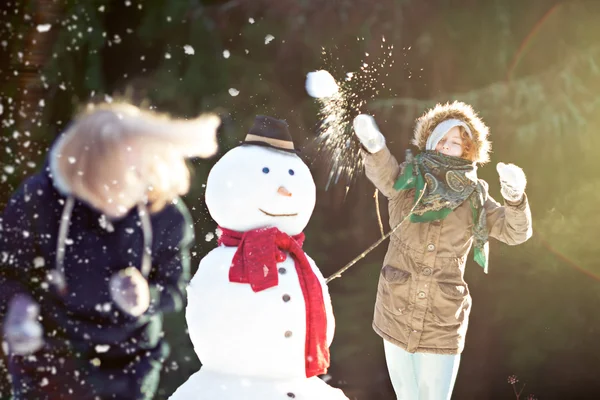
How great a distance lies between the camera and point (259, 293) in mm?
2107

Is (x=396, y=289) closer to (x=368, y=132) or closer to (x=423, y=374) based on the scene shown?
(x=423, y=374)

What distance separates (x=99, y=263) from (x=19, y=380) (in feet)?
1.89

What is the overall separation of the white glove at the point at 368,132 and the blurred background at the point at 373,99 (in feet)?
2.66

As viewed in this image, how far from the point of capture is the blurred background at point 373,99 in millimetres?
3141

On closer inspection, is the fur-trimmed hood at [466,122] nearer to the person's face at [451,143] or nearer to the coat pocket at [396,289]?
the person's face at [451,143]

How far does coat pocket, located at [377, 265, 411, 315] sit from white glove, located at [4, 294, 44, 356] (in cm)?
134

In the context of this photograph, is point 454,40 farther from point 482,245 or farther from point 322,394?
point 322,394

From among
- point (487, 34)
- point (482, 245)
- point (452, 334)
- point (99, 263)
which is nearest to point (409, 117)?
point (487, 34)

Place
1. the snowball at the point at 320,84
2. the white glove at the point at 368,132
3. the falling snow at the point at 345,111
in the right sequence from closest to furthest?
1. the white glove at the point at 368,132
2. the snowball at the point at 320,84
3. the falling snow at the point at 345,111

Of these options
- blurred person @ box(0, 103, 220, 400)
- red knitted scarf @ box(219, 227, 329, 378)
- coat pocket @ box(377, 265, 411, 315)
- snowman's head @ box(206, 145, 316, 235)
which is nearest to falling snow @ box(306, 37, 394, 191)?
coat pocket @ box(377, 265, 411, 315)

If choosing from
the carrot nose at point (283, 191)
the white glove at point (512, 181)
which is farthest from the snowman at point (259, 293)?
the white glove at point (512, 181)

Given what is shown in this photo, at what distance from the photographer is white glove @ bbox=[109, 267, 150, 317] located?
2.19 metres

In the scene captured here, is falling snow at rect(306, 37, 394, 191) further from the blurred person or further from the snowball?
the blurred person

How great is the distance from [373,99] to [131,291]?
6.21 feet
